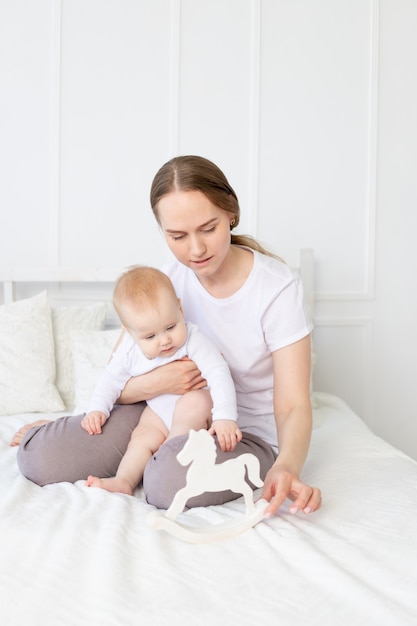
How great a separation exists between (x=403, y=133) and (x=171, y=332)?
6.24 feet

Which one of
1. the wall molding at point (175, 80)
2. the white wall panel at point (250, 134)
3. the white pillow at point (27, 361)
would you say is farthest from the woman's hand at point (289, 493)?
the wall molding at point (175, 80)

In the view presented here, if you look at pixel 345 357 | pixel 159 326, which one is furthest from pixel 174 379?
pixel 345 357

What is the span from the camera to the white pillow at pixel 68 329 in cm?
253

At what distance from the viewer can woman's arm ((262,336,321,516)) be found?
1169mm

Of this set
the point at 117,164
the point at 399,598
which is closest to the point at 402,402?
the point at 117,164

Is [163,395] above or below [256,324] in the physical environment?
below

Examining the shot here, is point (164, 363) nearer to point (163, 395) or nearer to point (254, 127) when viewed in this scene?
point (163, 395)

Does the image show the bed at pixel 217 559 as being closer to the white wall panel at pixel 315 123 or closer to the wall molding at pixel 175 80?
the white wall panel at pixel 315 123

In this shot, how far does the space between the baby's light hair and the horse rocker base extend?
1.39 feet

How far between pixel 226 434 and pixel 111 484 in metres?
0.27


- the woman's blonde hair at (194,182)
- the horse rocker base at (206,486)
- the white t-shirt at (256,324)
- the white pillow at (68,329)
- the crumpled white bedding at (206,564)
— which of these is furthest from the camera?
the white pillow at (68,329)

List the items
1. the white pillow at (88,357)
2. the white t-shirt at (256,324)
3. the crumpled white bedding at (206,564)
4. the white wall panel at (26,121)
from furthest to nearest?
the white wall panel at (26,121) → the white pillow at (88,357) → the white t-shirt at (256,324) → the crumpled white bedding at (206,564)

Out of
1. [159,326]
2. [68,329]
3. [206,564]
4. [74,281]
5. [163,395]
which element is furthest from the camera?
[74,281]

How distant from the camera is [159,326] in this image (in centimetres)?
147
